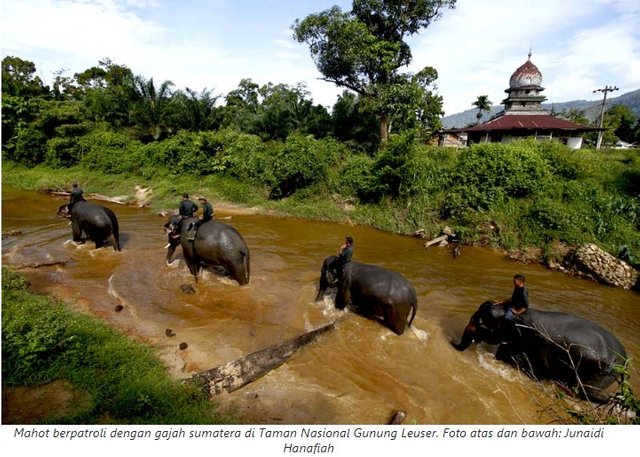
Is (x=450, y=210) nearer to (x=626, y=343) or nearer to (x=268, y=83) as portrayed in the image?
(x=626, y=343)

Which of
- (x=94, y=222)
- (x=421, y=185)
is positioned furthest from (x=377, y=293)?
(x=421, y=185)

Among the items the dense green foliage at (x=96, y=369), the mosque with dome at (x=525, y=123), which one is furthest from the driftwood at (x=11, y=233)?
the mosque with dome at (x=525, y=123)

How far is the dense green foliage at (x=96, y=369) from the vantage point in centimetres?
384

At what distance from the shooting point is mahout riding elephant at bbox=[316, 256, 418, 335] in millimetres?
6152

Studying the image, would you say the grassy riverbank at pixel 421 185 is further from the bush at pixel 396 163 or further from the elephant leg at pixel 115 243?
the elephant leg at pixel 115 243

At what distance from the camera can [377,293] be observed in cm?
629

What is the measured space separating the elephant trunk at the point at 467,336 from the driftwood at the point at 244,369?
2853mm

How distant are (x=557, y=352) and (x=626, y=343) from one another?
9.70 ft

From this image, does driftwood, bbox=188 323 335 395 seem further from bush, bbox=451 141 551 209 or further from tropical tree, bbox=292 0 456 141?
tropical tree, bbox=292 0 456 141

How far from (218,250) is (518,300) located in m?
5.85

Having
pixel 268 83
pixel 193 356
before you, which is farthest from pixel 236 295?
pixel 268 83

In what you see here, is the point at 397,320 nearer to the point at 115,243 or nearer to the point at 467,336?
the point at 467,336

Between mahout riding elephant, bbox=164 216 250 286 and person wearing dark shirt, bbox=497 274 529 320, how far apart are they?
5283 millimetres
